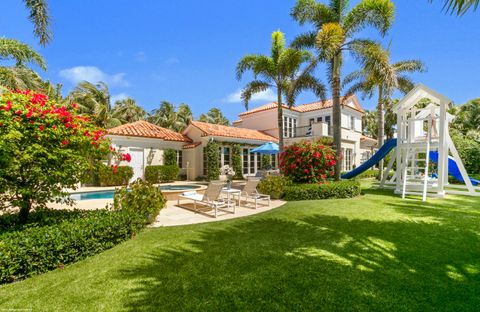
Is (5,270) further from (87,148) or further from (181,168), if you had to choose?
(181,168)

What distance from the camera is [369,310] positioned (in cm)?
312

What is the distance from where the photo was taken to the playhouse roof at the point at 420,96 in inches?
464

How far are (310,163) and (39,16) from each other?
15902mm

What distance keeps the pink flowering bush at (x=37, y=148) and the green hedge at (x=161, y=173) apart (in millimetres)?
13711

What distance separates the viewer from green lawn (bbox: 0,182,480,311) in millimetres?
3379

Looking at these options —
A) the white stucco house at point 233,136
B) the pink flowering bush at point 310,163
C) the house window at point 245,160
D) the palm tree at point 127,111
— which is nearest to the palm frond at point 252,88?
the white stucco house at point 233,136

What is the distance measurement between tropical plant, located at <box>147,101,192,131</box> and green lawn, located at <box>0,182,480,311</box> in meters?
41.9

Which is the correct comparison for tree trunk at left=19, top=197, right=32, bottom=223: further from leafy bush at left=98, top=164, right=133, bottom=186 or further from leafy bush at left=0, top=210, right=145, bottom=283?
leafy bush at left=98, top=164, right=133, bottom=186

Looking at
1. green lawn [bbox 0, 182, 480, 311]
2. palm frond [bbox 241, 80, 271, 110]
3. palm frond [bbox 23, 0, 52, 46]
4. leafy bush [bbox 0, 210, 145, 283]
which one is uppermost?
palm frond [bbox 23, 0, 52, 46]

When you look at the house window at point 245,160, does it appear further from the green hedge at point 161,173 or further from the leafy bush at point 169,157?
the leafy bush at point 169,157

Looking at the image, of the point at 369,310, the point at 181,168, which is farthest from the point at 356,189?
the point at 181,168

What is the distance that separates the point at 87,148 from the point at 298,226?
618 centimetres

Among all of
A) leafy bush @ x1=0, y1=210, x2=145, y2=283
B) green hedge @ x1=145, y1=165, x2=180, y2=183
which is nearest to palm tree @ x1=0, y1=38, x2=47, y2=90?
green hedge @ x1=145, y1=165, x2=180, y2=183

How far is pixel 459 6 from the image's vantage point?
4629mm
